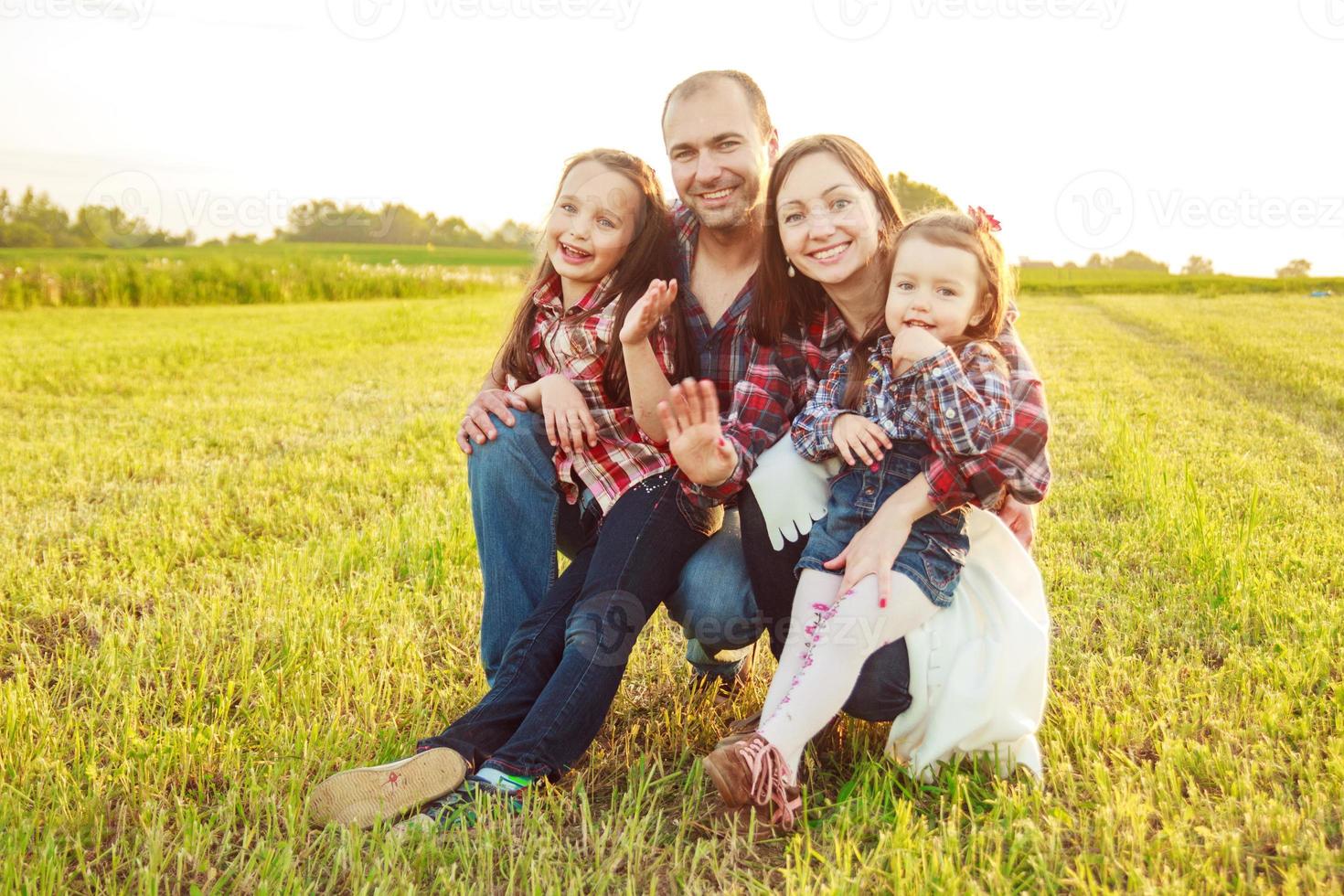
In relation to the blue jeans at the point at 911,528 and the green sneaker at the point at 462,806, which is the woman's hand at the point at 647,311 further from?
the green sneaker at the point at 462,806

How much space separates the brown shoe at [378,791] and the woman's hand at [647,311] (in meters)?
1.13

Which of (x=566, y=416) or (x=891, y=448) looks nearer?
(x=891, y=448)

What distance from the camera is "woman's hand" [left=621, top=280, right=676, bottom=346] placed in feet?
8.32

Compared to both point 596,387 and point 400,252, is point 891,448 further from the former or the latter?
point 400,252

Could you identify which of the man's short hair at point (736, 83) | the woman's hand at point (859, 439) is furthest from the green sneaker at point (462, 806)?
the man's short hair at point (736, 83)

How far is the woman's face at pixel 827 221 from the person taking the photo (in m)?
2.63

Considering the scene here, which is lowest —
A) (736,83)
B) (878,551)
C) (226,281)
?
(878,551)

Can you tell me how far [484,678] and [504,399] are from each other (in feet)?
2.94

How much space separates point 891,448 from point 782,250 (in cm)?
67

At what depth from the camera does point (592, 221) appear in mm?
3023

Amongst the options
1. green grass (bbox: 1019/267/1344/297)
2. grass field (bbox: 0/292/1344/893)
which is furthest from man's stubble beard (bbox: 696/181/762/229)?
green grass (bbox: 1019/267/1344/297)

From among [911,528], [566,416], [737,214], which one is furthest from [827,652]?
[737,214]

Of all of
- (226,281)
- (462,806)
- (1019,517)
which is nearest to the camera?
(462,806)

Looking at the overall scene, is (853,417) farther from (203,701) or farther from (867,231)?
(203,701)
